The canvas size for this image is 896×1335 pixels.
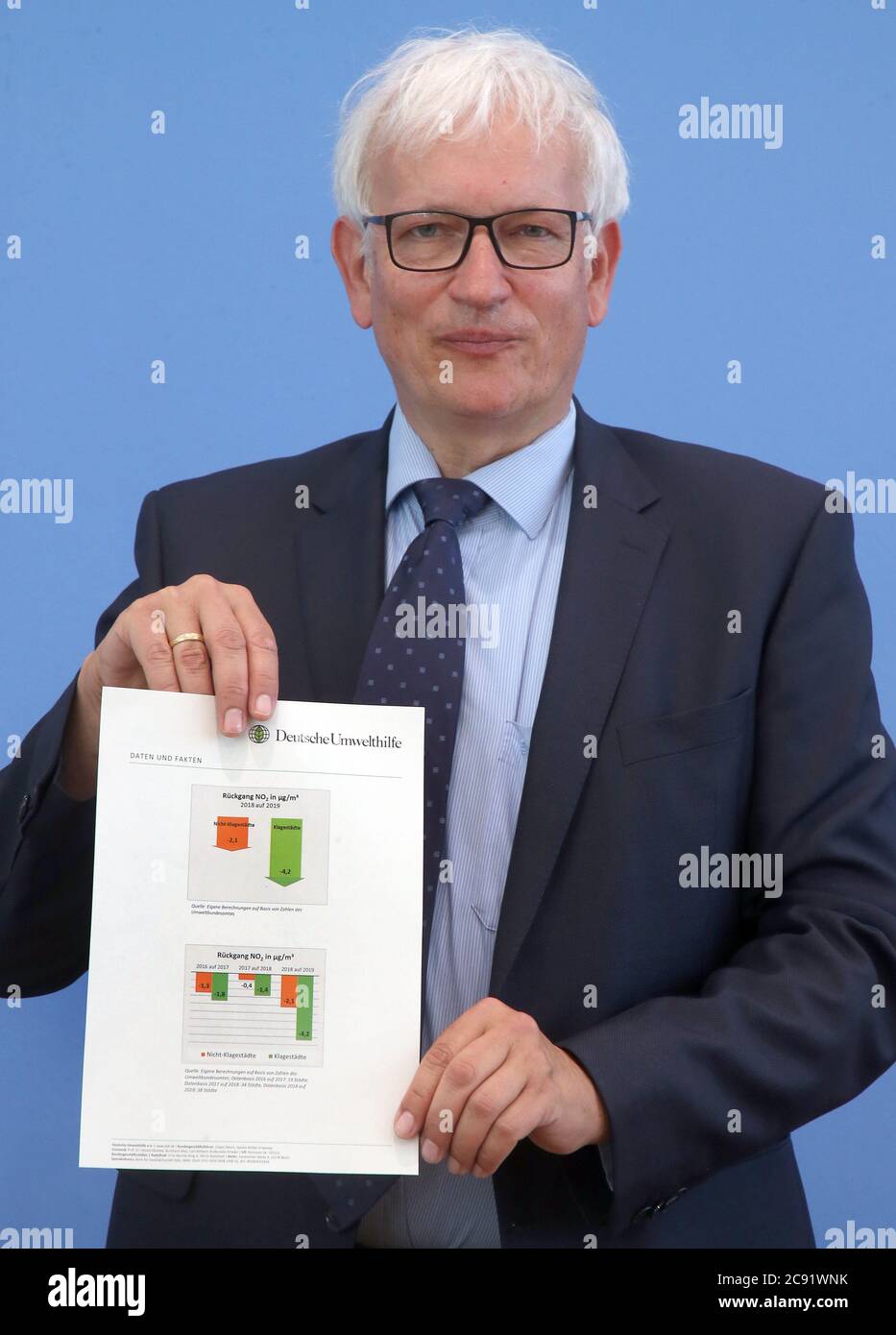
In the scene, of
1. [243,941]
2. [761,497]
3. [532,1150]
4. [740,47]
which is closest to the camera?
[243,941]

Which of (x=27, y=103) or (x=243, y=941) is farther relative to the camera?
(x=27, y=103)

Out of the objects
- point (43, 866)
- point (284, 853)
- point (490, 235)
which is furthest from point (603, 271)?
point (43, 866)

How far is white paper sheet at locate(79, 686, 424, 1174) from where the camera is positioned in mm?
1390

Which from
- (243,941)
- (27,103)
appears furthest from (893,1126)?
(27,103)

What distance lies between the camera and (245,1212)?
5.31 feet

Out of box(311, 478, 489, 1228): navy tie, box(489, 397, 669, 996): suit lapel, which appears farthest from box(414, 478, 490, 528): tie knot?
box(489, 397, 669, 996): suit lapel

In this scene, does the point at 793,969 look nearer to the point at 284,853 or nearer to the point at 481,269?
the point at 284,853

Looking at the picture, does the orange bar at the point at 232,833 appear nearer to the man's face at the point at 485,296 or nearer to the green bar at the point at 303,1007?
the green bar at the point at 303,1007

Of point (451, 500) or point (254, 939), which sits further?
point (451, 500)

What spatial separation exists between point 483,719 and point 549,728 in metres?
0.09

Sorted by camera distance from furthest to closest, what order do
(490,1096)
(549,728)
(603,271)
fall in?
(603,271)
(549,728)
(490,1096)

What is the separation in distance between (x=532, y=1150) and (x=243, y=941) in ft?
1.35

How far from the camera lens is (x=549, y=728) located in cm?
160

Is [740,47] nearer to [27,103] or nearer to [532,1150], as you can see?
[27,103]
